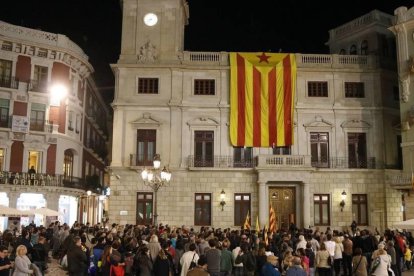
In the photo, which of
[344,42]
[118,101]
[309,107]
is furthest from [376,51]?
[118,101]

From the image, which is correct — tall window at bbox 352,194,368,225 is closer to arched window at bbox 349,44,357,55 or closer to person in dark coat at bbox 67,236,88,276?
arched window at bbox 349,44,357,55

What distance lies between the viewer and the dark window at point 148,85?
114 feet

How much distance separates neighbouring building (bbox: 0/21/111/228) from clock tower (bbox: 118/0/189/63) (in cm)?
680

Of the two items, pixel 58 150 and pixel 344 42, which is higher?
pixel 344 42

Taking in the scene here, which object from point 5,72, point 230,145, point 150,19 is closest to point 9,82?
point 5,72

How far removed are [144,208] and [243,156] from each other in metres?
7.48

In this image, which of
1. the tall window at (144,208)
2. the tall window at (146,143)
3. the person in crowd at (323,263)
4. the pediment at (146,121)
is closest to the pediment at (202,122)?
the pediment at (146,121)

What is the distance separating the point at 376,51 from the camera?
38.2m

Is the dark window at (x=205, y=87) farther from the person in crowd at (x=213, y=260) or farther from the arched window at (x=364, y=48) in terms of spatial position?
the person in crowd at (x=213, y=260)

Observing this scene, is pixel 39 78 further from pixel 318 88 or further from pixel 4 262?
pixel 4 262

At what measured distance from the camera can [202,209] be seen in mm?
33719

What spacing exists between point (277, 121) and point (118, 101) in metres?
10.8

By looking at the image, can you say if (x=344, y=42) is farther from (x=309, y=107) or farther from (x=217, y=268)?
(x=217, y=268)

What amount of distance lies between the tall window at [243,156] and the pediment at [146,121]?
18.5 feet
